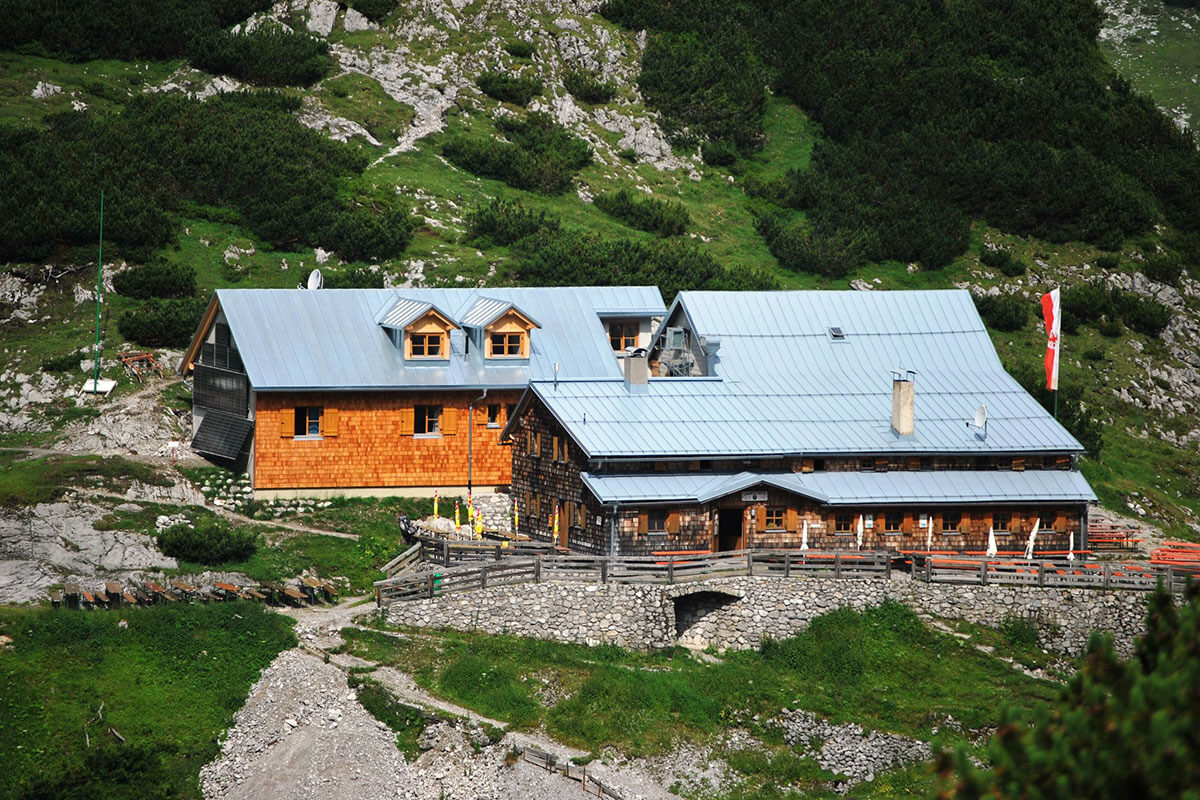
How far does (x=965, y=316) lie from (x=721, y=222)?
106 feet

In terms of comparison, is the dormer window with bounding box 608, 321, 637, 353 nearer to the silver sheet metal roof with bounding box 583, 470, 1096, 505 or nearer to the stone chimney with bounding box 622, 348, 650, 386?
the stone chimney with bounding box 622, 348, 650, 386

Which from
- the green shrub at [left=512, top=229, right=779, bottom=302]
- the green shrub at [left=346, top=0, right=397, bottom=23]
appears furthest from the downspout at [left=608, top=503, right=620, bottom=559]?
the green shrub at [left=346, top=0, right=397, bottom=23]

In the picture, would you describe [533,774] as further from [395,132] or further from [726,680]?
[395,132]

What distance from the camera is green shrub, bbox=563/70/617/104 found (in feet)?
313

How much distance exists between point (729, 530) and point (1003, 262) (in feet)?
143

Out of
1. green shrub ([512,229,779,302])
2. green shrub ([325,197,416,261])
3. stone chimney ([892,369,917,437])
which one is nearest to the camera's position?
stone chimney ([892,369,917,437])

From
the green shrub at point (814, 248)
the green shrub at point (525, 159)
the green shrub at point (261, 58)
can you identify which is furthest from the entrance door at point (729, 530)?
the green shrub at point (261, 58)

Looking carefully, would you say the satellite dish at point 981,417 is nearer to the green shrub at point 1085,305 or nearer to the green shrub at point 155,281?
the green shrub at point 1085,305

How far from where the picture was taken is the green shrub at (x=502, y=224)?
7950cm

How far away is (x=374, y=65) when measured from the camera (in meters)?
92.2

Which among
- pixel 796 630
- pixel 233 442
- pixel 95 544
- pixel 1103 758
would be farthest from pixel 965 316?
pixel 1103 758

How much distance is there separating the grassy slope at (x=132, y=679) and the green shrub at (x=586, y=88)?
58377 millimetres

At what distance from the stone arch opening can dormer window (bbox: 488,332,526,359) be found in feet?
46.9

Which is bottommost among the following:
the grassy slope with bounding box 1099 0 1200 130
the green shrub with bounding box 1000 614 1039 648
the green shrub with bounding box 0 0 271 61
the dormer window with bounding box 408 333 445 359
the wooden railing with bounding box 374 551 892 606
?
the green shrub with bounding box 1000 614 1039 648
